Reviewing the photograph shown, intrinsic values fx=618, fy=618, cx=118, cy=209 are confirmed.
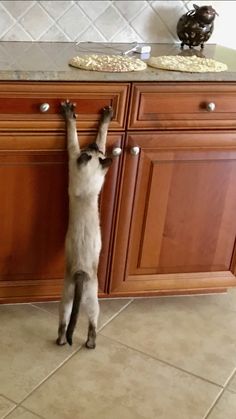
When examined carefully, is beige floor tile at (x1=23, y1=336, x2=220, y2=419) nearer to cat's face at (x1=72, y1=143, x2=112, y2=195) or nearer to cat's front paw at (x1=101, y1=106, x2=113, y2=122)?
cat's face at (x1=72, y1=143, x2=112, y2=195)

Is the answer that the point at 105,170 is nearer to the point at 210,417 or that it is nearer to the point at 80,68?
the point at 80,68

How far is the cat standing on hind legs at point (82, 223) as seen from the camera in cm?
199

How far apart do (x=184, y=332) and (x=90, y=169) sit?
77 centimetres

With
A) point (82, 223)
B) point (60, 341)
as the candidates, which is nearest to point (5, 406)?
point (60, 341)

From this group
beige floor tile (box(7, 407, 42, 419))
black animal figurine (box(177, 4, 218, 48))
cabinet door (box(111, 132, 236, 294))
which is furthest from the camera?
black animal figurine (box(177, 4, 218, 48))

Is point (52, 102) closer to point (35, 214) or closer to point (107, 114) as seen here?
point (107, 114)

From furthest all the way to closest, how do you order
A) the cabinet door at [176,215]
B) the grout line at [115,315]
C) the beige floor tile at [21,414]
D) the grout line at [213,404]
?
the grout line at [115,315], the cabinet door at [176,215], the grout line at [213,404], the beige floor tile at [21,414]

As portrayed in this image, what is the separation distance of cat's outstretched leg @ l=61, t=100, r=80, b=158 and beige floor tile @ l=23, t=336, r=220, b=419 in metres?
0.71

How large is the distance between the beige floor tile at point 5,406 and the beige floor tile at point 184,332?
490 mm

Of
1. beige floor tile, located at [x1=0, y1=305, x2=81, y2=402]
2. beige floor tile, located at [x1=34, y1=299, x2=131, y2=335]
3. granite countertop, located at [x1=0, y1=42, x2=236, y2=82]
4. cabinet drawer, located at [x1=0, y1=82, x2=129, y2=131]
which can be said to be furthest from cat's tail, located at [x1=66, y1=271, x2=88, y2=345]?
granite countertop, located at [x1=0, y1=42, x2=236, y2=82]

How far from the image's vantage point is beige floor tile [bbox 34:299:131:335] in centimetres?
233

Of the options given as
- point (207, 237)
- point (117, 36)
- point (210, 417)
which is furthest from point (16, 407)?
point (117, 36)

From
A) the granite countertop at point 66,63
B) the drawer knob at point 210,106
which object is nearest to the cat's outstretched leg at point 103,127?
the granite countertop at point 66,63

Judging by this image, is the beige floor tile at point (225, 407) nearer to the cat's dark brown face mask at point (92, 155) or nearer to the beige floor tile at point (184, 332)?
Answer: the beige floor tile at point (184, 332)
